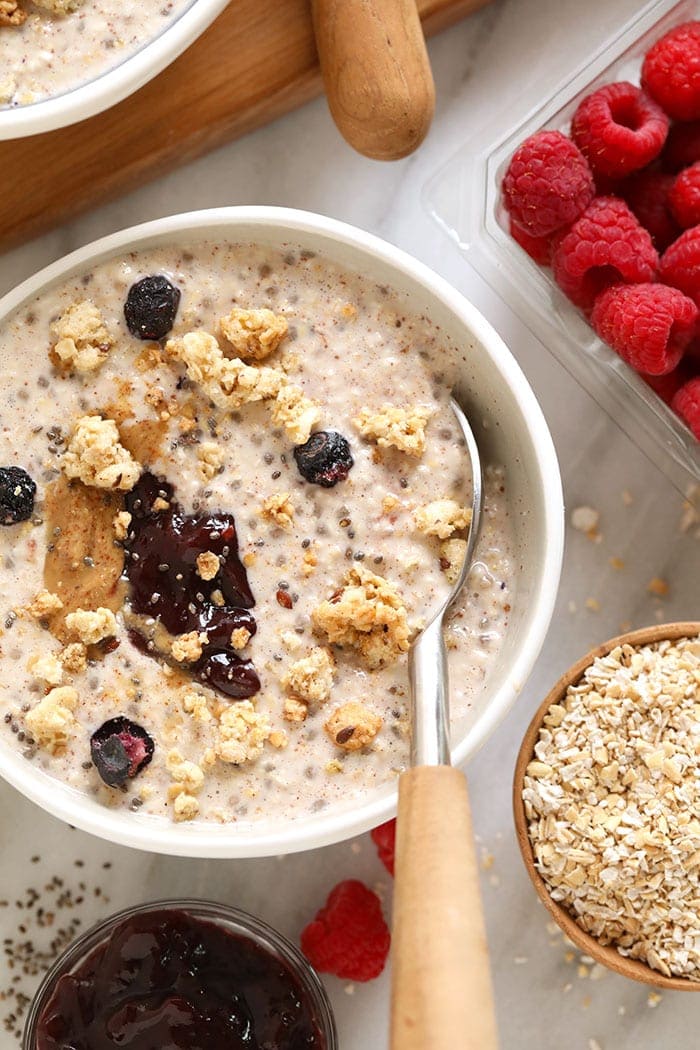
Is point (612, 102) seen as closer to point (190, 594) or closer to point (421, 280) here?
point (421, 280)

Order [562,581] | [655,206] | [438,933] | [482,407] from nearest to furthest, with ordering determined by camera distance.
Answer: [438,933], [482,407], [655,206], [562,581]

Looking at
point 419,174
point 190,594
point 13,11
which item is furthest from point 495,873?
point 13,11

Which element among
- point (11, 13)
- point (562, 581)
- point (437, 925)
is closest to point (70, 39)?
point (11, 13)

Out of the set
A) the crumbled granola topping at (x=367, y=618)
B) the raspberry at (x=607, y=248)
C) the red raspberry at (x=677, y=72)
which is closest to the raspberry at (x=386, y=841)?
the crumbled granola topping at (x=367, y=618)

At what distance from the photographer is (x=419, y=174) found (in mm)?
1621

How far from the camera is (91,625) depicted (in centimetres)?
136

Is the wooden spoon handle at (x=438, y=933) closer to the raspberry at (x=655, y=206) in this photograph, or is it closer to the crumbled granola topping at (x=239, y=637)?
the crumbled granola topping at (x=239, y=637)

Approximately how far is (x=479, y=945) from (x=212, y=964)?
1.95ft

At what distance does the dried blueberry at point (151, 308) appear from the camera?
4.55 feet

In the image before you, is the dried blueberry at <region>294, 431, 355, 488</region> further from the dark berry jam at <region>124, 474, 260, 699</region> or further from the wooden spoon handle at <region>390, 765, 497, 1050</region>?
the wooden spoon handle at <region>390, 765, 497, 1050</region>

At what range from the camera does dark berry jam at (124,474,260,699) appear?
1385 millimetres

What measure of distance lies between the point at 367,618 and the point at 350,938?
0.45 meters

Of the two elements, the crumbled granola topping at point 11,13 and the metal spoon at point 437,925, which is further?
the crumbled granola topping at point 11,13

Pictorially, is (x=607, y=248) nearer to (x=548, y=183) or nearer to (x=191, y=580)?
(x=548, y=183)
